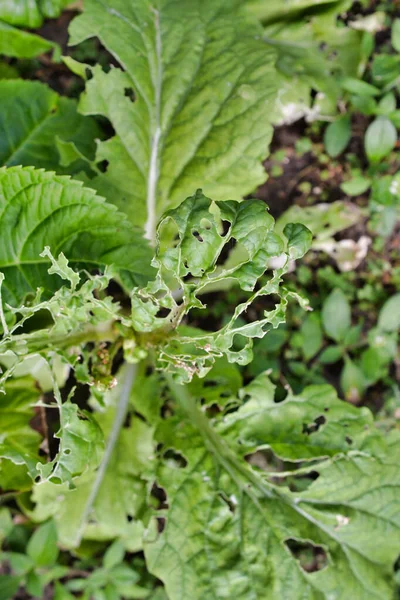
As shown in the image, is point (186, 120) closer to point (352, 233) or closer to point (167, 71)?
point (167, 71)

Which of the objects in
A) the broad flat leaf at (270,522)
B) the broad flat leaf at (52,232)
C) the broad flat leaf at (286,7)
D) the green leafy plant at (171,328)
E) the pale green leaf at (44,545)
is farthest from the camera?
the pale green leaf at (44,545)

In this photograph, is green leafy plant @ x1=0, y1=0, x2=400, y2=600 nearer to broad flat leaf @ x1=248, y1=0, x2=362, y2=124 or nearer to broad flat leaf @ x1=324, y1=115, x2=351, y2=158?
broad flat leaf @ x1=248, y1=0, x2=362, y2=124

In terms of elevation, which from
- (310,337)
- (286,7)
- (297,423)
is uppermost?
(286,7)

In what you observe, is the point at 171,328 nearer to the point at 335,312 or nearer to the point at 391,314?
→ the point at 335,312

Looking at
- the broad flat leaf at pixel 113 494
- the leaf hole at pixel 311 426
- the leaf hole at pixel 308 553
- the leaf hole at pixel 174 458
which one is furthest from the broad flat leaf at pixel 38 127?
the leaf hole at pixel 308 553

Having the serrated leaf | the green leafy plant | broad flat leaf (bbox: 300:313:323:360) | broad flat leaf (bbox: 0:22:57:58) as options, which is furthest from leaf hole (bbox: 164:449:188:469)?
broad flat leaf (bbox: 0:22:57:58)

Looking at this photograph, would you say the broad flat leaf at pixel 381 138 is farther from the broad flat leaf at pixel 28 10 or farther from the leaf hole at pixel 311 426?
the broad flat leaf at pixel 28 10

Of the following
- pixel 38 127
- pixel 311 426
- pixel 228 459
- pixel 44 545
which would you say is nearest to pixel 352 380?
pixel 311 426

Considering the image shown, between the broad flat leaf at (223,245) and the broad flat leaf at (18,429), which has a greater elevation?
the broad flat leaf at (223,245)
